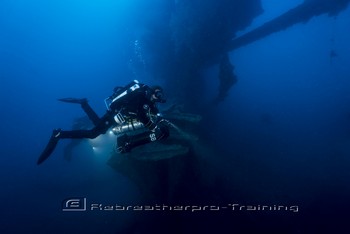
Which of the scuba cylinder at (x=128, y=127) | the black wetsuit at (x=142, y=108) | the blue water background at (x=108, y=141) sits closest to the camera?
the black wetsuit at (x=142, y=108)

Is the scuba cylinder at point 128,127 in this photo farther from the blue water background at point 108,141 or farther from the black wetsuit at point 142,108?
the blue water background at point 108,141

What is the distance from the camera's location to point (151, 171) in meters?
11.1

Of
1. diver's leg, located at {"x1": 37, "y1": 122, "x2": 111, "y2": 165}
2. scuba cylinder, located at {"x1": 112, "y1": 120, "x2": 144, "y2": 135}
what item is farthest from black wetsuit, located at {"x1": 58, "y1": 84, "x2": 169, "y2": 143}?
diver's leg, located at {"x1": 37, "y1": 122, "x2": 111, "y2": 165}

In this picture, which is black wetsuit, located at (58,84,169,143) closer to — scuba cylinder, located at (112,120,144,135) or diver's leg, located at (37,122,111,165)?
scuba cylinder, located at (112,120,144,135)

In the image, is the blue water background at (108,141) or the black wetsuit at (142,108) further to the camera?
the blue water background at (108,141)

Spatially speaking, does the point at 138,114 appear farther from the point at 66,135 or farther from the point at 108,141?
the point at 108,141

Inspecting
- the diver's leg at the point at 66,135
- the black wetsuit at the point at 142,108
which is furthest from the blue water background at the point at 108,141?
the black wetsuit at the point at 142,108

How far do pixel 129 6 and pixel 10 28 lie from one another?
75801mm

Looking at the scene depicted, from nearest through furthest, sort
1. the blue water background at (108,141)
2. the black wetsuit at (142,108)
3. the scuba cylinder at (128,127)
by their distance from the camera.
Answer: the black wetsuit at (142,108)
the scuba cylinder at (128,127)
the blue water background at (108,141)

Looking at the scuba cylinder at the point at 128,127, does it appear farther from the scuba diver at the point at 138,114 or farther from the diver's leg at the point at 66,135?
the diver's leg at the point at 66,135

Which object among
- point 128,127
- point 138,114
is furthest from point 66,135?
point 138,114

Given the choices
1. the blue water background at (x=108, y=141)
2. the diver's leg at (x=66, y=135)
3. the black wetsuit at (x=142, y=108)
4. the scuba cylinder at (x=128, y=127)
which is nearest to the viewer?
the black wetsuit at (x=142, y=108)

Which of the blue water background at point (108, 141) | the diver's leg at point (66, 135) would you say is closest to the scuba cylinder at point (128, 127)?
the diver's leg at point (66, 135)

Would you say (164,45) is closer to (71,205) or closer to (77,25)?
(71,205)
